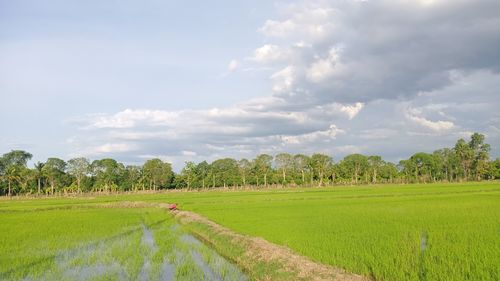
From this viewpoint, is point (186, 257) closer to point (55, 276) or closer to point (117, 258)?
point (117, 258)

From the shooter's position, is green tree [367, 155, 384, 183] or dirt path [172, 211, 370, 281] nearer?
dirt path [172, 211, 370, 281]

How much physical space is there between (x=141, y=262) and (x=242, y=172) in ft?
285

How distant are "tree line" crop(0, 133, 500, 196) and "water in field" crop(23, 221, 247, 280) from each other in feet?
238

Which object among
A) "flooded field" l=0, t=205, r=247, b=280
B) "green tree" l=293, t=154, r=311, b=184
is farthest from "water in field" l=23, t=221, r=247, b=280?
"green tree" l=293, t=154, r=311, b=184

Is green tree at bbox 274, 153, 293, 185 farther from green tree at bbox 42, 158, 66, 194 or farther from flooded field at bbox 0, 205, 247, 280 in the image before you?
flooded field at bbox 0, 205, 247, 280

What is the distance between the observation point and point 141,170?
9388 cm

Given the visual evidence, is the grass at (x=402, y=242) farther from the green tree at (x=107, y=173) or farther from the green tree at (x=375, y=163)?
the green tree at (x=375, y=163)

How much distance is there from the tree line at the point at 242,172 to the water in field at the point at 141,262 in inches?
2862

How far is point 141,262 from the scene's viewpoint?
11555 mm

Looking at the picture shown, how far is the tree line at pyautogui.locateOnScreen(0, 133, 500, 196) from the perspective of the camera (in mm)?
83438

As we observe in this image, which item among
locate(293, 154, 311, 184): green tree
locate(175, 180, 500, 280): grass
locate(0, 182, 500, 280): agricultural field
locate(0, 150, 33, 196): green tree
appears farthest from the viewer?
locate(293, 154, 311, 184): green tree

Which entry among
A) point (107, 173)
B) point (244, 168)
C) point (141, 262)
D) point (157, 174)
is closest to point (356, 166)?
point (244, 168)

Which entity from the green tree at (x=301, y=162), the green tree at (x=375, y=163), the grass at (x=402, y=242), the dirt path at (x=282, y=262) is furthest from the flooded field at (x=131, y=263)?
the green tree at (x=375, y=163)

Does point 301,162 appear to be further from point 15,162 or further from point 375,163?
point 15,162
